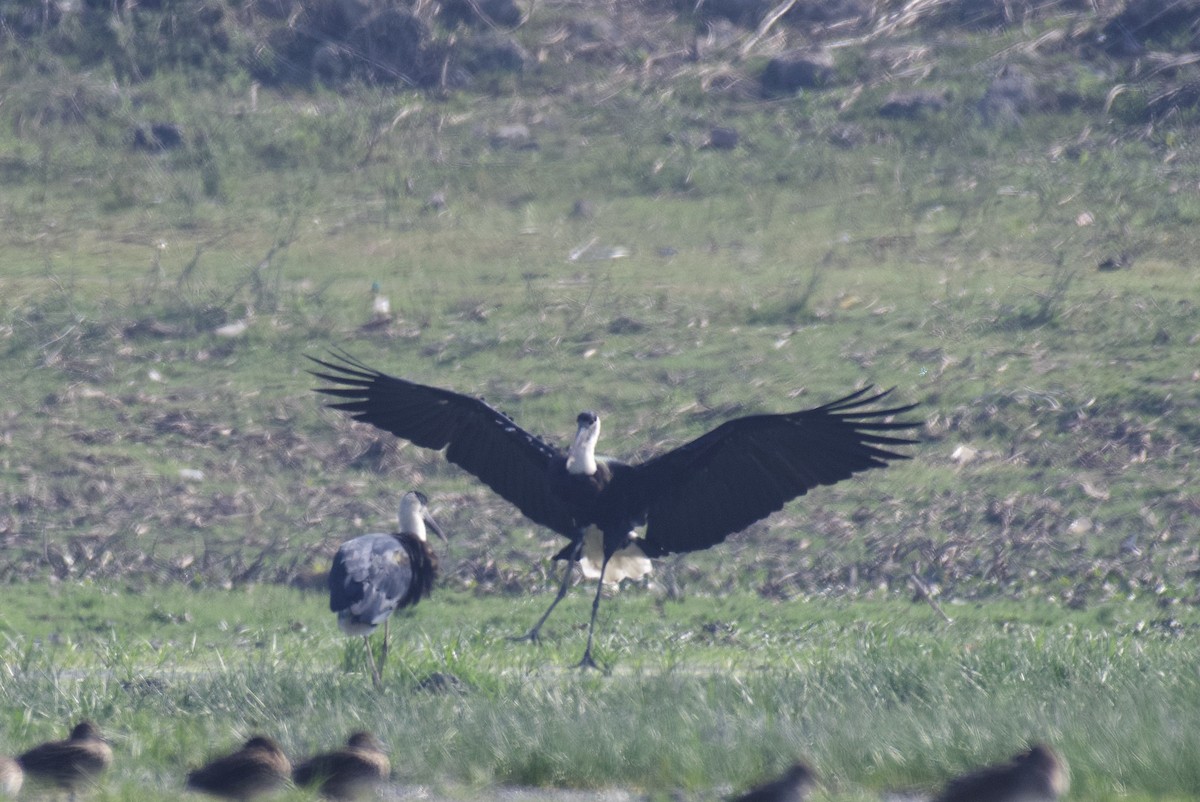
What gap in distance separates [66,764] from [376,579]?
289cm

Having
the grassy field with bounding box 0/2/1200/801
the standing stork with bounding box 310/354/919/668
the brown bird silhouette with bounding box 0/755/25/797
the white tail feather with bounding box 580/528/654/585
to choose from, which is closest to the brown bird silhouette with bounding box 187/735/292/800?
the grassy field with bounding box 0/2/1200/801

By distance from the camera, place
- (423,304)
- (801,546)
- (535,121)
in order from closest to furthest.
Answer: (801,546) → (423,304) → (535,121)

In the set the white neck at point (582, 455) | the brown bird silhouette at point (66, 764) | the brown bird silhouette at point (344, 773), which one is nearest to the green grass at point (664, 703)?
the brown bird silhouette at point (66, 764)

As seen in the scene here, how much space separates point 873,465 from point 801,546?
2879 millimetres

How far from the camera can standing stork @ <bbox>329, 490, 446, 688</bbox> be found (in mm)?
9242

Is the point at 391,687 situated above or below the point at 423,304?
above

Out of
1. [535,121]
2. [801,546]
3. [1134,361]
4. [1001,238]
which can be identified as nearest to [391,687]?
[801,546]

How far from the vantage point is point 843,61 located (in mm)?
19734

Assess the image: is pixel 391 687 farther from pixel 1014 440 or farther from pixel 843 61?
pixel 843 61

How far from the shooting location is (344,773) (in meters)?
6.46

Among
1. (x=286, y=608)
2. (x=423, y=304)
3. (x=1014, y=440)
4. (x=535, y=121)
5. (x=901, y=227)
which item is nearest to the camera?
(x=286, y=608)

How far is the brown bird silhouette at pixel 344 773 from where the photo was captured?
644cm

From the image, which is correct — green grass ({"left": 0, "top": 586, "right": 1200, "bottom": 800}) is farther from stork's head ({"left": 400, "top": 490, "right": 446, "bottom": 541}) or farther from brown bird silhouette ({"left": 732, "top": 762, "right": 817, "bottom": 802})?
stork's head ({"left": 400, "top": 490, "right": 446, "bottom": 541})

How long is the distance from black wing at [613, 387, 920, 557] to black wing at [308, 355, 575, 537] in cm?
47
